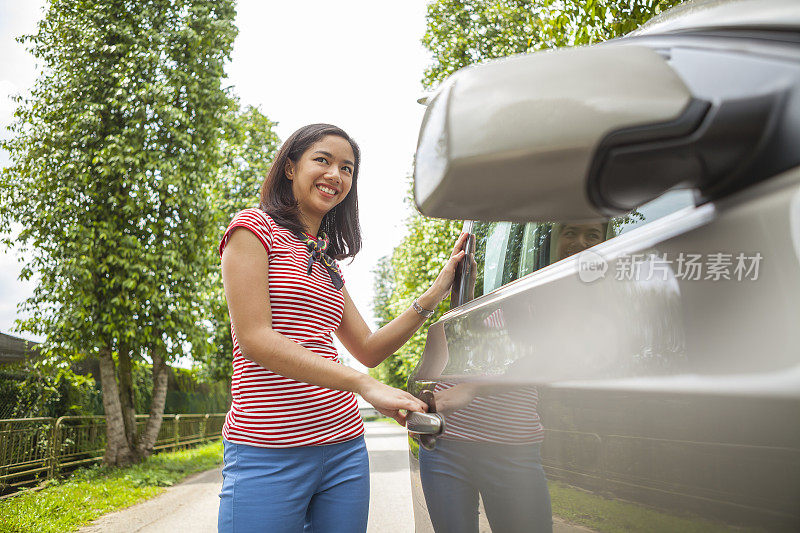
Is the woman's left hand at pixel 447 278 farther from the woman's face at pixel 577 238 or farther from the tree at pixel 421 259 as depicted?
the tree at pixel 421 259

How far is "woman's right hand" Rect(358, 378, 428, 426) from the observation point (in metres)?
1.40

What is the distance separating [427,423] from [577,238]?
21.3 inches

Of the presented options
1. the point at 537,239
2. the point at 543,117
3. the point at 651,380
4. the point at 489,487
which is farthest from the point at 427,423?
the point at 543,117

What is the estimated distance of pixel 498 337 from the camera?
3.83ft

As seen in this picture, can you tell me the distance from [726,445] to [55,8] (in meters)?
12.5

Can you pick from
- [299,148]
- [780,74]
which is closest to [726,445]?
[780,74]

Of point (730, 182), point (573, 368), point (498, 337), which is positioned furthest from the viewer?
point (498, 337)

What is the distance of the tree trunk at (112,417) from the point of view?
10250mm

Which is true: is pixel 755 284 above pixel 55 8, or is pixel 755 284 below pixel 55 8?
below

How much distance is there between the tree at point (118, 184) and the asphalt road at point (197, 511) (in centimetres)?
222

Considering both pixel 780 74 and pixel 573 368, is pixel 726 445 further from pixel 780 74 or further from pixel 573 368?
pixel 780 74

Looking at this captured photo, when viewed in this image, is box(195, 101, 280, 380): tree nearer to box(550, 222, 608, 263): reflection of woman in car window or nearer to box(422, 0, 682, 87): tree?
box(422, 0, 682, 87): tree

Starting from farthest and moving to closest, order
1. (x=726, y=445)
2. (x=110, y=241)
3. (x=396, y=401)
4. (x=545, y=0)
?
(x=110, y=241)
(x=545, y=0)
(x=396, y=401)
(x=726, y=445)

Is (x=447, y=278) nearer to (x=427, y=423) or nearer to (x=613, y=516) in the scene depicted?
(x=427, y=423)
